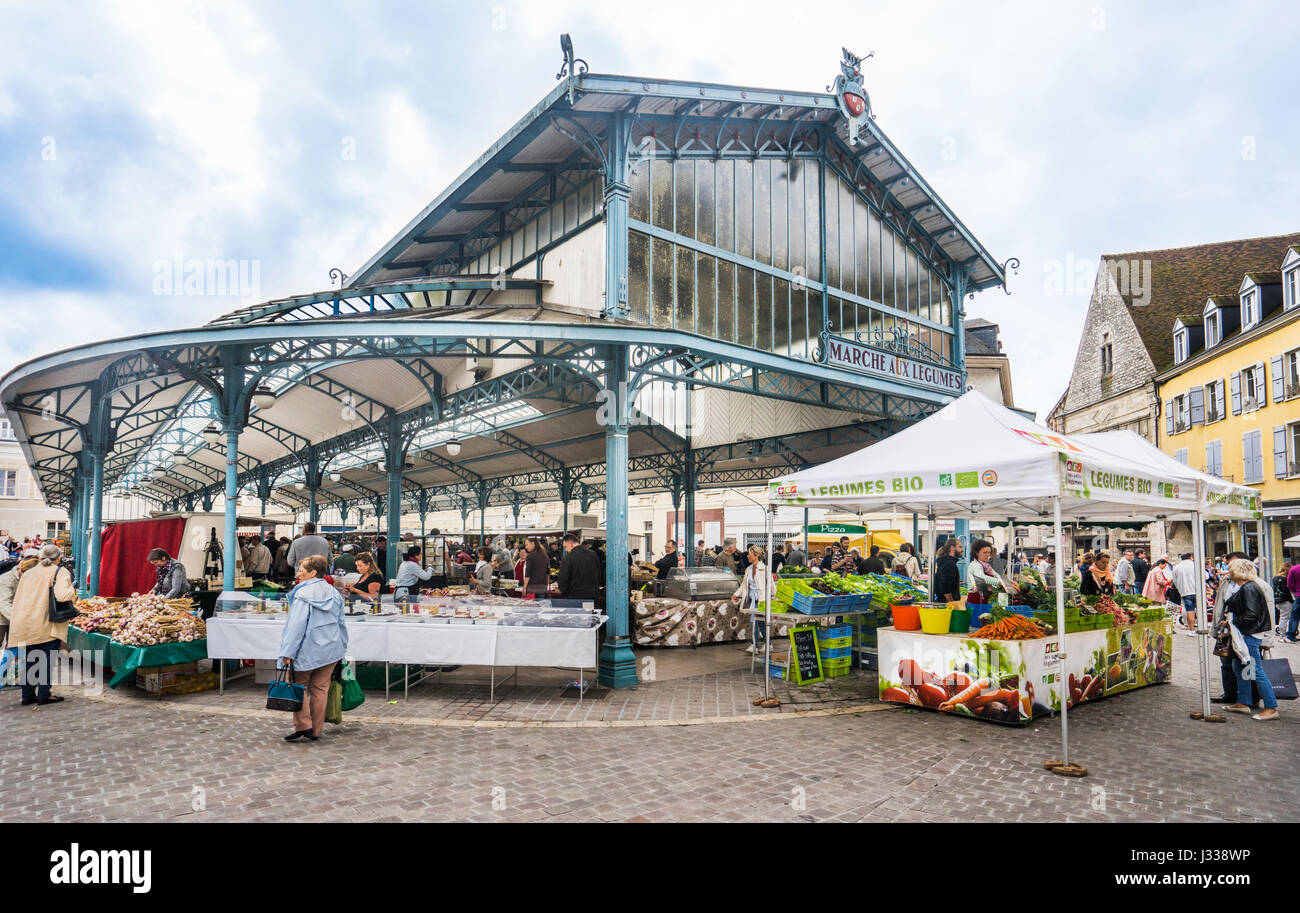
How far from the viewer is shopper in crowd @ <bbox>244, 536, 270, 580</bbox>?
15961 mm

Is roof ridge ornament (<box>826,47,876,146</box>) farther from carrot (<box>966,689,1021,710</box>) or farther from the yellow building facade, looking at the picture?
the yellow building facade

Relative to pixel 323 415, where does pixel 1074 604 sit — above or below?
below

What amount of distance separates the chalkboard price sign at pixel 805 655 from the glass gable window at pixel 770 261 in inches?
182

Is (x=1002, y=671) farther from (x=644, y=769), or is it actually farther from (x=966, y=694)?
(x=644, y=769)

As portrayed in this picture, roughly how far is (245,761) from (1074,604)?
8.13 metres

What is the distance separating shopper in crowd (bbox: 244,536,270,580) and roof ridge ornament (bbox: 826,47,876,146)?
47.2 ft

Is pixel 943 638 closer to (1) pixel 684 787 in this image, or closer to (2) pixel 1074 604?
(2) pixel 1074 604

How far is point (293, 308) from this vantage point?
1009 centimetres

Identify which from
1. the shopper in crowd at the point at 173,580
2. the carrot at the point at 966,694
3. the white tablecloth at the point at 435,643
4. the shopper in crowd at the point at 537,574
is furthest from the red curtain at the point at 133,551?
the carrot at the point at 966,694

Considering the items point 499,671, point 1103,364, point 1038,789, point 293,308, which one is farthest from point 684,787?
point 1103,364

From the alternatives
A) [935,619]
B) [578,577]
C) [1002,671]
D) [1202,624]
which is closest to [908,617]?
[935,619]

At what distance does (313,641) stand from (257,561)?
36.1 feet

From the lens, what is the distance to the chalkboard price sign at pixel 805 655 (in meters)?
8.94

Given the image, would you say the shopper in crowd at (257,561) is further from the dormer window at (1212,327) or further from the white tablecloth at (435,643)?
the dormer window at (1212,327)
